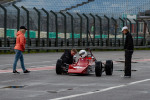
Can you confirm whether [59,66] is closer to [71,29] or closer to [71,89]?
[71,89]

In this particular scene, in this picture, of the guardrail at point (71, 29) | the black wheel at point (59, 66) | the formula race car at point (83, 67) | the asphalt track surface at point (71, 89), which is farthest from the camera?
the guardrail at point (71, 29)

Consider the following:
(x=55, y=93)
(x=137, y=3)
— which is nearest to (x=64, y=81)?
(x=55, y=93)

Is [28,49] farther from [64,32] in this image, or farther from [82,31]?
[82,31]

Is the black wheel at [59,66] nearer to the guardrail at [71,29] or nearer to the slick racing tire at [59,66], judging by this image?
the slick racing tire at [59,66]

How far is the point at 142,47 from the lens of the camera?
46.5 m

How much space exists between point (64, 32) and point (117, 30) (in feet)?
24.1

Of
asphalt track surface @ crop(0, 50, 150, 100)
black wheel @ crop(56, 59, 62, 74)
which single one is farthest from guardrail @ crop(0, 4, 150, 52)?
asphalt track surface @ crop(0, 50, 150, 100)

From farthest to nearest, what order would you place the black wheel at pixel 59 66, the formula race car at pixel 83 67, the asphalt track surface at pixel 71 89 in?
the black wheel at pixel 59 66, the formula race car at pixel 83 67, the asphalt track surface at pixel 71 89

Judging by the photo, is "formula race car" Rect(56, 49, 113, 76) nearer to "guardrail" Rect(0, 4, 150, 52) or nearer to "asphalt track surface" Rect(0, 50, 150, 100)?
"asphalt track surface" Rect(0, 50, 150, 100)

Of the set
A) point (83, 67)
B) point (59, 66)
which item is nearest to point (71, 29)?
point (59, 66)

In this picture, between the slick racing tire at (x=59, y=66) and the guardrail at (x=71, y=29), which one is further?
the guardrail at (x=71, y=29)

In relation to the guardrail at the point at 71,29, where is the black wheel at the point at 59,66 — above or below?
below

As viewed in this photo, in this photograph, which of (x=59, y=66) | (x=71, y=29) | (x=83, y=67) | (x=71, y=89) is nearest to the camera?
(x=71, y=89)

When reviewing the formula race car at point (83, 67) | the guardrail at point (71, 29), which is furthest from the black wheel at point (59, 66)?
the guardrail at point (71, 29)
